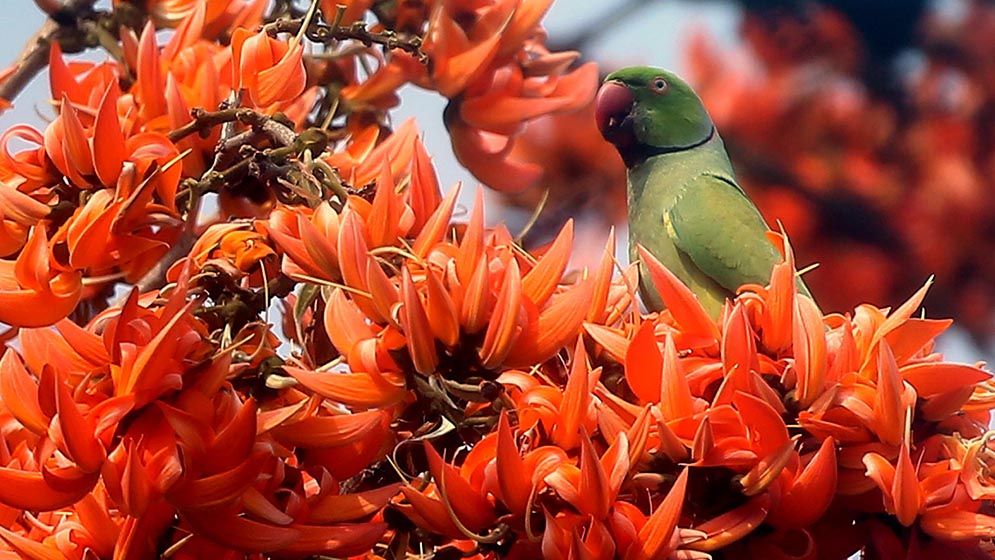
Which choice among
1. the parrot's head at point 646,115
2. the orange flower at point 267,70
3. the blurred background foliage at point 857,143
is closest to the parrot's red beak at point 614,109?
the parrot's head at point 646,115

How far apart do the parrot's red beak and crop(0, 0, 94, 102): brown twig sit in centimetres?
76

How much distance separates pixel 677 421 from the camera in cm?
53

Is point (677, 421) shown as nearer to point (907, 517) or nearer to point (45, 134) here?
point (907, 517)

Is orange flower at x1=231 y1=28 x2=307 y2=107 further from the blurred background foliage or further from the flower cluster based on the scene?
the blurred background foliage

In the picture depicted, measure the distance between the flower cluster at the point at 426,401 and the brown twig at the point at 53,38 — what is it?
279mm

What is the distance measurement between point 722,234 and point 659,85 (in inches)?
12.7

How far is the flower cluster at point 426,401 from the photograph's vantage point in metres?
0.52

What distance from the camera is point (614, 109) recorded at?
157 centimetres

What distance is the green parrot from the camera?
134 cm

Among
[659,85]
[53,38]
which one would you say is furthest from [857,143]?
[53,38]

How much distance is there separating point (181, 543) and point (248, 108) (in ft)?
0.83

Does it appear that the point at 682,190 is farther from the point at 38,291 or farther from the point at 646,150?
the point at 38,291

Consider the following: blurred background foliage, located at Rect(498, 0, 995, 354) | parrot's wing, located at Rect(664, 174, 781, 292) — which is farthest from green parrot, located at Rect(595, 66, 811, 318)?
blurred background foliage, located at Rect(498, 0, 995, 354)

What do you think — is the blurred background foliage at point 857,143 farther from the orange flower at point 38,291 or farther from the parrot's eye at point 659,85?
the orange flower at point 38,291
